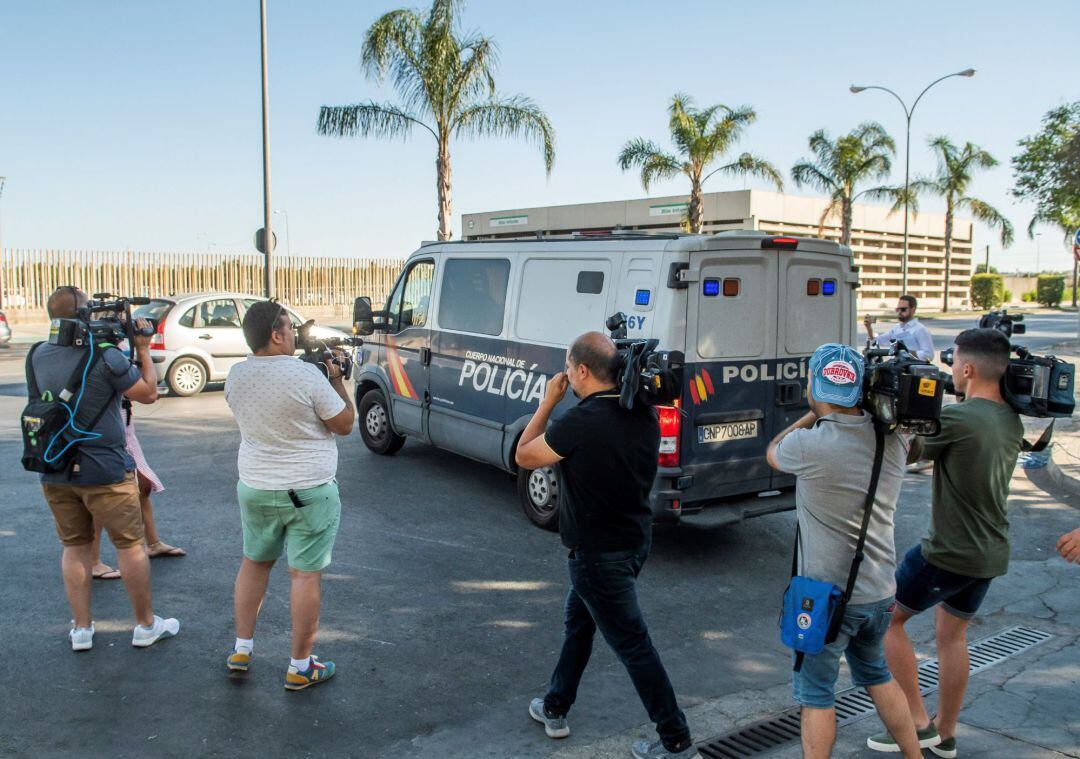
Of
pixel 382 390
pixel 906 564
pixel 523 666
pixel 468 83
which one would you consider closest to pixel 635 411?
pixel 906 564

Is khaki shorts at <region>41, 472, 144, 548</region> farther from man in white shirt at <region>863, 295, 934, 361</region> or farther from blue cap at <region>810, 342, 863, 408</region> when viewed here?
man in white shirt at <region>863, 295, 934, 361</region>

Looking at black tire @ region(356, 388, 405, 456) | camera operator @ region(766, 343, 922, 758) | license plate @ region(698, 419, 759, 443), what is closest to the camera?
camera operator @ region(766, 343, 922, 758)

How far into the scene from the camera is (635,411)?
357cm

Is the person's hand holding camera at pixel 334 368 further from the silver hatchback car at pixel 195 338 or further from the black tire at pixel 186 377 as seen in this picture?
the black tire at pixel 186 377

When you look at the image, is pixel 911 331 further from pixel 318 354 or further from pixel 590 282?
pixel 318 354

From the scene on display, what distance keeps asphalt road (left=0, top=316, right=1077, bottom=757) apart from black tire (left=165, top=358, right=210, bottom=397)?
5.60 metres

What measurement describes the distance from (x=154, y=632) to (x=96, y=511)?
72 centimetres

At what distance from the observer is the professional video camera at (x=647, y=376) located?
3434mm

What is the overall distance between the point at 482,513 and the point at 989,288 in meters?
58.1

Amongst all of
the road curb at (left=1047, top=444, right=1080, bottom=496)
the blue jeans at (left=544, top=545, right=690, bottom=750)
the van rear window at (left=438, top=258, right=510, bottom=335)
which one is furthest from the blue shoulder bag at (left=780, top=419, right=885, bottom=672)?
the road curb at (left=1047, top=444, right=1080, bottom=496)

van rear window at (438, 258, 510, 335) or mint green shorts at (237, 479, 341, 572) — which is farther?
van rear window at (438, 258, 510, 335)

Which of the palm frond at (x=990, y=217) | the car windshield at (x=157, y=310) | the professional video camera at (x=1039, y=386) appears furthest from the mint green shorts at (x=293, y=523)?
the palm frond at (x=990, y=217)

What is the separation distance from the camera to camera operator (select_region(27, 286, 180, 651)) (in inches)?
177

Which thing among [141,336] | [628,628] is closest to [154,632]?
[141,336]
